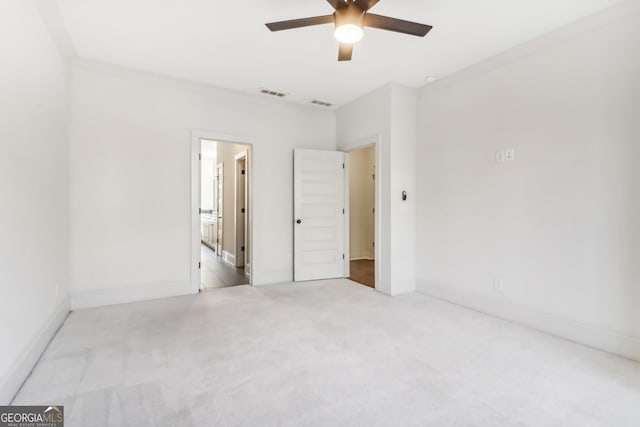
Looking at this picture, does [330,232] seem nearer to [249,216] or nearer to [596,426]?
[249,216]

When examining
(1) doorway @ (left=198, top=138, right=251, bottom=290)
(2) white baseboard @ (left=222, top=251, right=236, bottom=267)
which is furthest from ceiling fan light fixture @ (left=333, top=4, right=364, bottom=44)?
(2) white baseboard @ (left=222, top=251, right=236, bottom=267)

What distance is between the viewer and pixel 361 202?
22.7 ft

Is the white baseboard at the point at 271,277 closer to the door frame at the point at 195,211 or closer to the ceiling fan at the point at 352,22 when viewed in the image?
the door frame at the point at 195,211

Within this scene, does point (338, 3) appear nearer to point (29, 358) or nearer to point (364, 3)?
point (364, 3)

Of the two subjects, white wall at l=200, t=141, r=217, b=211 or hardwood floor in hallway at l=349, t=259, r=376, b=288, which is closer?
hardwood floor in hallway at l=349, t=259, r=376, b=288

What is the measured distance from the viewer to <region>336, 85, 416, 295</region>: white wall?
4.08 meters

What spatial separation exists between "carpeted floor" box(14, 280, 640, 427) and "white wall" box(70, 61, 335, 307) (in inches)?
22.7

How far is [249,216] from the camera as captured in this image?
15.4ft

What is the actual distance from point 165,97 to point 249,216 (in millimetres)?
1897

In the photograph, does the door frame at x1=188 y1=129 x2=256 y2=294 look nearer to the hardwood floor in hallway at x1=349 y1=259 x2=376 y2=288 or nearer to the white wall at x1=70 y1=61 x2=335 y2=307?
the white wall at x1=70 y1=61 x2=335 y2=307

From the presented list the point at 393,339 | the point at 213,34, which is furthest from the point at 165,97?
the point at 393,339

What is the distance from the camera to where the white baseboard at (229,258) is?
6123 mm

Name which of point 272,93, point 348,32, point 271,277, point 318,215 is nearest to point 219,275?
point 271,277

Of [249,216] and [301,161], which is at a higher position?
[301,161]
